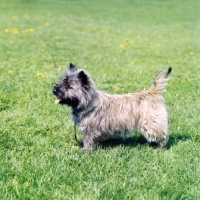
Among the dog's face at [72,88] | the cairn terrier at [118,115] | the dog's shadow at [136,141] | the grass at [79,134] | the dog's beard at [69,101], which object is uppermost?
the dog's face at [72,88]

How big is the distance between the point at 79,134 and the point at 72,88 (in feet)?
3.32

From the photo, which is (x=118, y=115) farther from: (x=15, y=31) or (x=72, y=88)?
(x=15, y=31)

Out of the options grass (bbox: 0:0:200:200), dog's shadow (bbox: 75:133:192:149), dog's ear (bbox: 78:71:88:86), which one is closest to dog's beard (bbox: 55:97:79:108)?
dog's ear (bbox: 78:71:88:86)

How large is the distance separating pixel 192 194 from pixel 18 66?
6738 millimetres

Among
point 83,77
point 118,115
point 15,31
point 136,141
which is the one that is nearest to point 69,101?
point 83,77

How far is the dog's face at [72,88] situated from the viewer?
4.72 m

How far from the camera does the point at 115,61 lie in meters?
Answer: 10.8

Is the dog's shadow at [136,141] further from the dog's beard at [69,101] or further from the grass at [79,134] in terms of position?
the dog's beard at [69,101]

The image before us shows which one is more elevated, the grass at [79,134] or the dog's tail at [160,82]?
the dog's tail at [160,82]

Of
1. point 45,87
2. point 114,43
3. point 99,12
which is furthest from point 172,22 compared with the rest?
point 45,87

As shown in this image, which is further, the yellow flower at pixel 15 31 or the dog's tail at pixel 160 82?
the yellow flower at pixel 15 31

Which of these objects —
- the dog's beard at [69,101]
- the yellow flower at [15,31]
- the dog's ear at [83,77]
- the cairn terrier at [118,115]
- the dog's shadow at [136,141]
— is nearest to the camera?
the dog's ear at [83,77]

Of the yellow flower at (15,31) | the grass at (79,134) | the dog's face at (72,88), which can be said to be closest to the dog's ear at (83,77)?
the dog's face at (72,88)

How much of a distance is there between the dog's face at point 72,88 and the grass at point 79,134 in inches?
27.1
